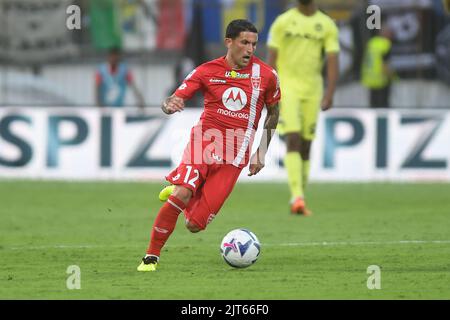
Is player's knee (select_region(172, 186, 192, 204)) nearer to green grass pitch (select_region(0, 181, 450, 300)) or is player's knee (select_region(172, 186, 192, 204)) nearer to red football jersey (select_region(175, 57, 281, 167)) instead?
red football jersey (select_region(175, 57, 281, 167))

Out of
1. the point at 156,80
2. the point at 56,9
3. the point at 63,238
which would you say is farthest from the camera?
→ the point at 56,9

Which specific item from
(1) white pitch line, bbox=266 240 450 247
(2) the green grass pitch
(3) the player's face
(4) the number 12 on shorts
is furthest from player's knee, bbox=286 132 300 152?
(4) the number 12 on shorts

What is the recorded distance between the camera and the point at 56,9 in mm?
22984

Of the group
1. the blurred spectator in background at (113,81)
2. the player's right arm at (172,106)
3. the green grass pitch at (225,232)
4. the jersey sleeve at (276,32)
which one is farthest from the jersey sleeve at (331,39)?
the blurred spectator in background at (113,81)

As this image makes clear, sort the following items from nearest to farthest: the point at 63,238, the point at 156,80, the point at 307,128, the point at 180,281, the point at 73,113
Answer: the point at 180,281, the point at 63,238, the point at 307,128, the point at 73,113, the point at 156,80

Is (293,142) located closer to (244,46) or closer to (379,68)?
(244,46)

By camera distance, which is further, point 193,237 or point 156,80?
point 156,80

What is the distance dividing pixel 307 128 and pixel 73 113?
5.34 metres

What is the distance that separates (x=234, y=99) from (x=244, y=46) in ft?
1.53

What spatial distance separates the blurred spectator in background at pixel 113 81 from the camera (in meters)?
20.3
